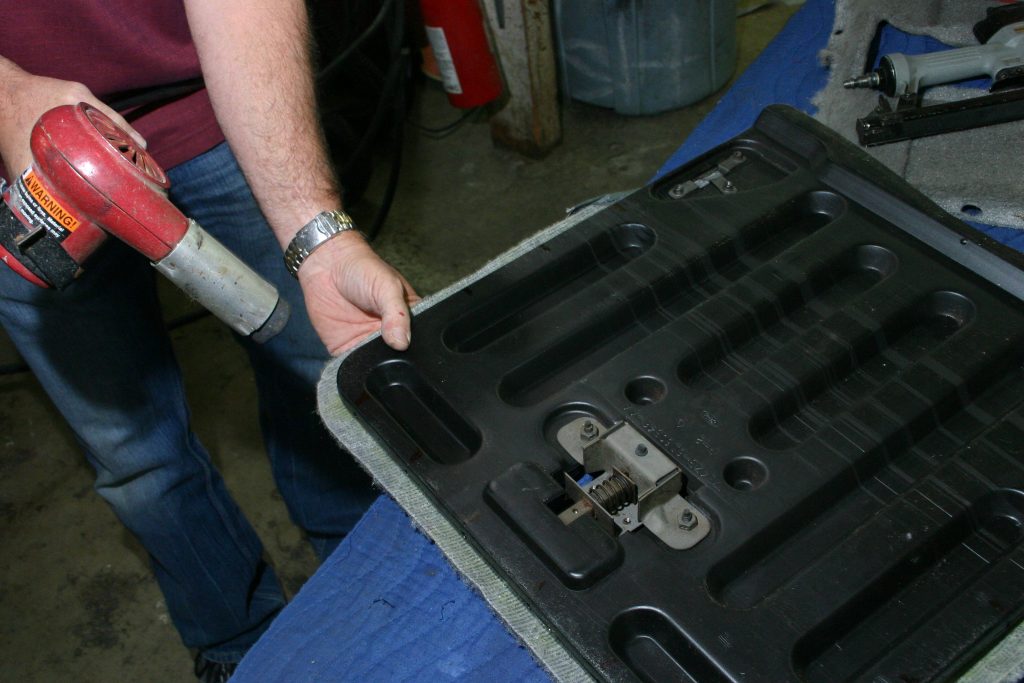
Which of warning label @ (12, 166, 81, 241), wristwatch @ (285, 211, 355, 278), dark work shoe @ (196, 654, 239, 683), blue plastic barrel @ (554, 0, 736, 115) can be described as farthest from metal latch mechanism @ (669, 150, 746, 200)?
blue plastic barrel @ (554, 0, 736, 115)

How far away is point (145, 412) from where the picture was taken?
1124 mm

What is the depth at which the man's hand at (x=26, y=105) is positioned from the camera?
768mm

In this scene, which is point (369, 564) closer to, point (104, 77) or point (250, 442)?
A: point (104, 77)

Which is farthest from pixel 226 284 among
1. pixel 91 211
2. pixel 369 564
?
pixel 369 564

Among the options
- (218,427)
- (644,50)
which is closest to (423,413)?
(218,427)

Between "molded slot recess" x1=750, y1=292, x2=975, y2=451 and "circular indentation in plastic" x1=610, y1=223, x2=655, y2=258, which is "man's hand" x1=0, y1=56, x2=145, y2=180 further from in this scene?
"molded slot recess" x1=750, y1=292, x2=975, y2=451

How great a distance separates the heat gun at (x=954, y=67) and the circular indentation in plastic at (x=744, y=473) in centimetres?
58

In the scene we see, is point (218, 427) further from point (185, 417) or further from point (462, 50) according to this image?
point (462, 50)

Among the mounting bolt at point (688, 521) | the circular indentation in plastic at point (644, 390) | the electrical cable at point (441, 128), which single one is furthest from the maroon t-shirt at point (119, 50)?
the electrical cable at point (441, 128)

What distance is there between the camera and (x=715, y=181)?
854 mm

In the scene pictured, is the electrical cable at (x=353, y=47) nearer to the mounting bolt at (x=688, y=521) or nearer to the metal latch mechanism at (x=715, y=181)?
the metal latch mechanism at (x=715, y=181)

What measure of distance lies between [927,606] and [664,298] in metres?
0.30

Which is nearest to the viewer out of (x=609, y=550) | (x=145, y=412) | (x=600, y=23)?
(x=609, y=550)

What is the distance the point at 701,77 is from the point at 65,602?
5.61 ft
